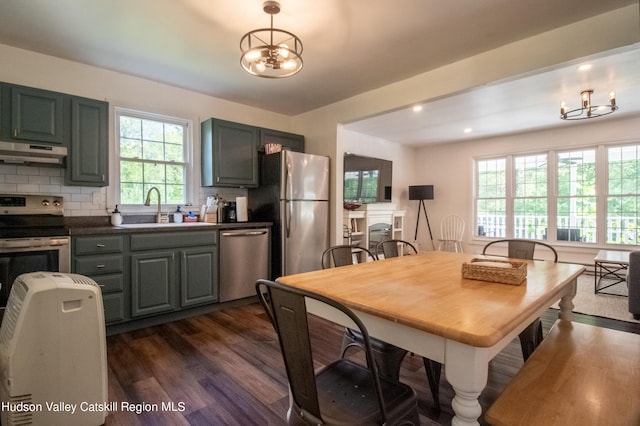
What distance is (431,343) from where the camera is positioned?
1.00m

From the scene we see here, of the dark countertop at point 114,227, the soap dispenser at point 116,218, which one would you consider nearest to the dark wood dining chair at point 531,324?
the dark countertop at point 114,227

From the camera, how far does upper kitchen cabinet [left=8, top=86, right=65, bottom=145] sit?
2621mm

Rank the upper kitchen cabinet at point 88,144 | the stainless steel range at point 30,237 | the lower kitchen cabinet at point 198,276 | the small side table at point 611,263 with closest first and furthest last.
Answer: the stainless steel range at point 30,237 < the upper kitchen cabinet at point 88,144 < the lower kitchen cabinet at point 198,276 < the small side table at point 611,263

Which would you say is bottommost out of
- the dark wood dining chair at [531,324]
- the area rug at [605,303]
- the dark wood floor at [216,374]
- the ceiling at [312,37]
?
the dark wood floor at [216,374]

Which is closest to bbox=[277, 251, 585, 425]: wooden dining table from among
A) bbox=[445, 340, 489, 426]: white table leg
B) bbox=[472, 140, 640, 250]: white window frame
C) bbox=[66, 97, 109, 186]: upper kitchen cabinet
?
bbox=[445, 340, 489, 426]: white table leg

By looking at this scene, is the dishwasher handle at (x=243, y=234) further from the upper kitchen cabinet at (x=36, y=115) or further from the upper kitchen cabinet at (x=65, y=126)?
the upper kitchen cabinet at (x=36, y=115)

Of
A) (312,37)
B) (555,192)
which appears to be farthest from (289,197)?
(555,192)

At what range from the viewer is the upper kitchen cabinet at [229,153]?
3.75 metres

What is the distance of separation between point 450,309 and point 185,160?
3.62 meters

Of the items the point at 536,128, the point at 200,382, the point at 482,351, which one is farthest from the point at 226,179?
the point at 536,128

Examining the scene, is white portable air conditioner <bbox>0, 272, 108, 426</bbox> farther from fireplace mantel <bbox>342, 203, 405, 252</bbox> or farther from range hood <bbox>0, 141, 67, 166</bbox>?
fireplace mantel <bbox>342, 203, 405, 252</bbox>

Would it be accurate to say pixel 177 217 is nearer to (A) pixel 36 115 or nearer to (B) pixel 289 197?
(B) pixel 289 197

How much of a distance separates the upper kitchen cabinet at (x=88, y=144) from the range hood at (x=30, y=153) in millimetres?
112

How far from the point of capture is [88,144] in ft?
9.67
